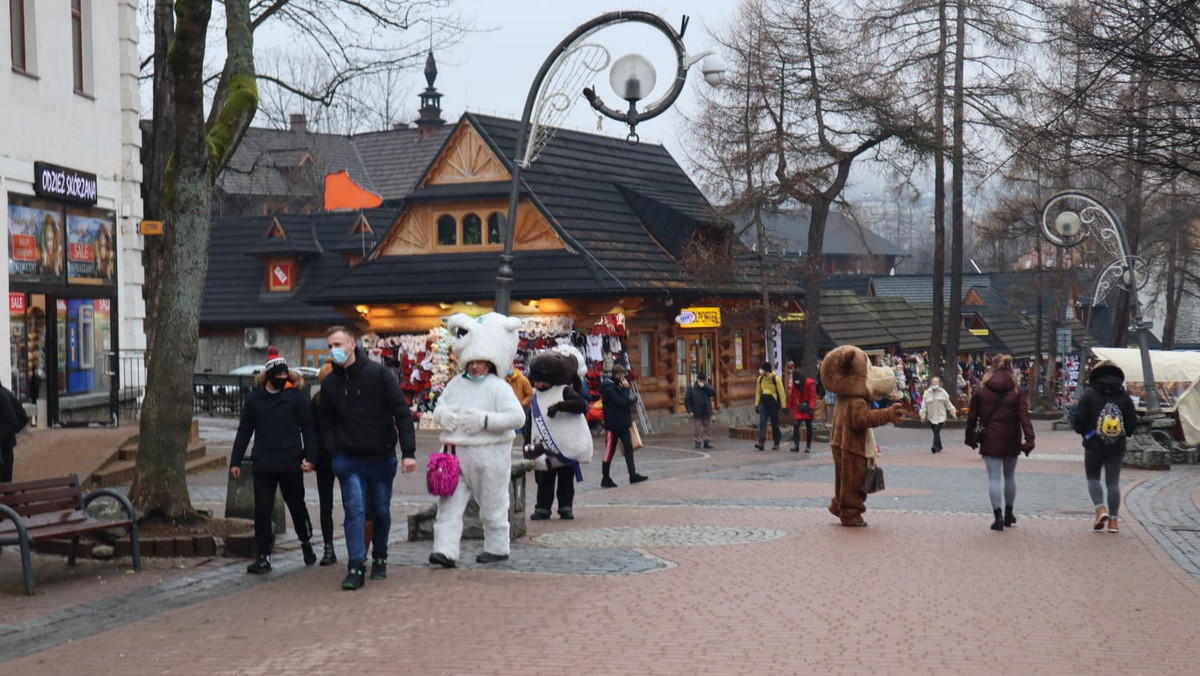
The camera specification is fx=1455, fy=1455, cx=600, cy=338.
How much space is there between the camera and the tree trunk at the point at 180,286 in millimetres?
13039

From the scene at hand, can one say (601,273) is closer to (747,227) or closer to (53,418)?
(747,227)

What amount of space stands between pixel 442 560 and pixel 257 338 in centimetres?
3513

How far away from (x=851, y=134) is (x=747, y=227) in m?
3.55

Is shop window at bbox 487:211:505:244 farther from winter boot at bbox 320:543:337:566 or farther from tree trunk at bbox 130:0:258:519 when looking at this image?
winter boot at bbox 320:543:337:566

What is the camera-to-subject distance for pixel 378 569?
11352 millimetres

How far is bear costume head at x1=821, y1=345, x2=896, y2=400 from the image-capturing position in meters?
15.5

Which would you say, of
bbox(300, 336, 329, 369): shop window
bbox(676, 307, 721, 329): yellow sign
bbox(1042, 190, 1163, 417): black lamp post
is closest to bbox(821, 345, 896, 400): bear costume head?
bbox(1042, 190, 1163, 417): black lamp post

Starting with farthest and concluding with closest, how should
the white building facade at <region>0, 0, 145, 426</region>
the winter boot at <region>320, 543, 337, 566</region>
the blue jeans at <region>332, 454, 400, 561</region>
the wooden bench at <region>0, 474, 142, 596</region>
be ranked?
the white building facade at <region>0, 0, 145, 426</region>
the winter boot at <region>320, 543, 337, 566</region>
the blue jeans at <region>332, 454, 400, 561</region>
the wooden bench at <region>0, 474, 142, 596</region>

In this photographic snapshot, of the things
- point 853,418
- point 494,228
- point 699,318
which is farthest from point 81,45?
point 699,318

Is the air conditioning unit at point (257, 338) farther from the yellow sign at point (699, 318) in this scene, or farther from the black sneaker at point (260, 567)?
the black sneaker at point (260, 567)

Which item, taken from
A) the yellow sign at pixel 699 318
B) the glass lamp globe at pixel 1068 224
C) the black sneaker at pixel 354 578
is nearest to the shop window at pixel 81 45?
the black sneaker at pixel 354 578

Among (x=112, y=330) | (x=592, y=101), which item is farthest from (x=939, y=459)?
(x=112, y=330)

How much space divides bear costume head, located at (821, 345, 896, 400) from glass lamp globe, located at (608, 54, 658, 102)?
4225mm

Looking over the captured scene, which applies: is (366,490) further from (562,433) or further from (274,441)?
(562,433)
